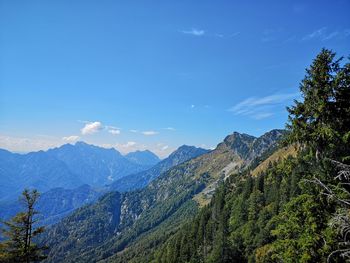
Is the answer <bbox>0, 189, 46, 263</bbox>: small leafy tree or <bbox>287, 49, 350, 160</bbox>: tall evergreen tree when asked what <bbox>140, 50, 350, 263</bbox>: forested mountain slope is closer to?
<bbox>287, 49, 350, 160</bbox>: tall evergreen tree

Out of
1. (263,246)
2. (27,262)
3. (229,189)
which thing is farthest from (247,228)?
(27,262)

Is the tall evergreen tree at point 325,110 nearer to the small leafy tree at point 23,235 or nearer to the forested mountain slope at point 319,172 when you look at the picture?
the forested mountain slope at point 319,172

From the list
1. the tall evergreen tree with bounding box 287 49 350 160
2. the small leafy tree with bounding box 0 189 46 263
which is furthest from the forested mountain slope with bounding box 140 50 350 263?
the small leafy tree with bounding box 0 189 46 263

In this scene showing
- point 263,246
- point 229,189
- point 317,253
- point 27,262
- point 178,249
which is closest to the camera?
point 317,253

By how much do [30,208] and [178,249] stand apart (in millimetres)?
127387

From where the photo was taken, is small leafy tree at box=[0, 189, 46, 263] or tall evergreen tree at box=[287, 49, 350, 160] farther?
small leafy tree at box=[0, 189, 46, 263]

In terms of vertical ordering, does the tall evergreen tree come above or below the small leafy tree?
above

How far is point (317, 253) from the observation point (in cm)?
1738

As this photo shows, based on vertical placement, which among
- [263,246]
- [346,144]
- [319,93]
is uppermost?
[319,93]

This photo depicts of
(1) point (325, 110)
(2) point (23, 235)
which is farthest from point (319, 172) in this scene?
(2) point (23, 235)

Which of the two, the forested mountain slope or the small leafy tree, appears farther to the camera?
the small leafy tree

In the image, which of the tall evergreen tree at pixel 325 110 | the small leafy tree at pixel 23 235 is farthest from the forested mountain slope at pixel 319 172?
the small leafy tree at pixel 23 235

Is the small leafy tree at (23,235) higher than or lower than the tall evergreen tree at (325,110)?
lower

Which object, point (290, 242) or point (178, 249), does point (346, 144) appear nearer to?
point (290, 242)
